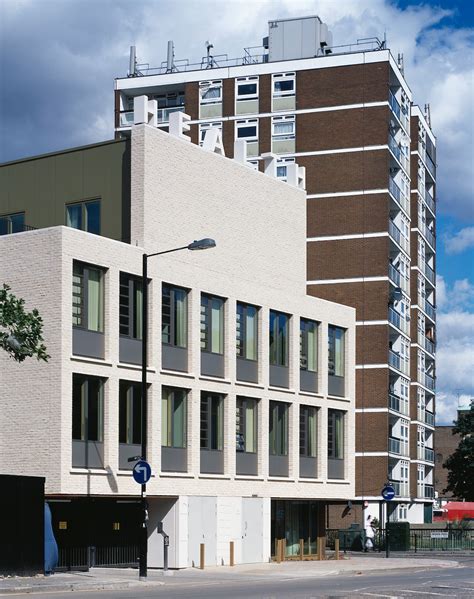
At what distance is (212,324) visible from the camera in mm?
45188

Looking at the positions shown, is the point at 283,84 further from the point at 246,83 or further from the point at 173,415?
the point at 173,415

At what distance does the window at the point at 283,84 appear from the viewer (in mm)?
79812

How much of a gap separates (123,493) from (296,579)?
6428mm

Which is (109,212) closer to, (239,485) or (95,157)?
(95,157)

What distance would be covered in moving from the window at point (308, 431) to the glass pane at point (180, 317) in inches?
355

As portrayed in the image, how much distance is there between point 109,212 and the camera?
43719mm

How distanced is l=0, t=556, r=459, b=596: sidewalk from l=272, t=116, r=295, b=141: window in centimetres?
3449

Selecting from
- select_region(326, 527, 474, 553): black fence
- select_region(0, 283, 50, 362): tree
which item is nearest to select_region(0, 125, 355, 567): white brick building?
select_region(0, 283, 50, 362): tree

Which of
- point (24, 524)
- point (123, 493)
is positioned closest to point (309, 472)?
point (123, 493)

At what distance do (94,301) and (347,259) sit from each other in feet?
128

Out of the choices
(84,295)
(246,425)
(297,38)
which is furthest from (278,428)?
(297,38)

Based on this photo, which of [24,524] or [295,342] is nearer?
[24,524]

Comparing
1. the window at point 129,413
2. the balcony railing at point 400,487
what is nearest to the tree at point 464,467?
the balcony railing at point 400,487

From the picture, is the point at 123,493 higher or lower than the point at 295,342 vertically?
lower
